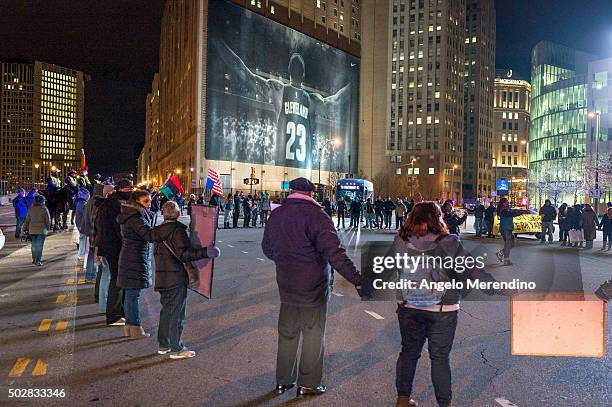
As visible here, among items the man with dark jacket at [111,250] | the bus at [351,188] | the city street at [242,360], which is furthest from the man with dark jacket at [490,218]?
the bus at [351,188]

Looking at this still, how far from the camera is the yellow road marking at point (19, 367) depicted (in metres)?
5.57

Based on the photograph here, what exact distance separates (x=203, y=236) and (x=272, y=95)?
81.7 meters

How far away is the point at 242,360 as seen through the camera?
612 cm

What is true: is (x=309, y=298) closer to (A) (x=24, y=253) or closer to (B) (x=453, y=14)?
(A) (x=24, y=253)

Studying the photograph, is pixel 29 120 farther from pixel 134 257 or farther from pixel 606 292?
pixel 606 292

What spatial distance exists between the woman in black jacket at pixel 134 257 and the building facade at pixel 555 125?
72652mm

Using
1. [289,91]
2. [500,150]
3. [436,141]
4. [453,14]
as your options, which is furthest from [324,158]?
[500,150]

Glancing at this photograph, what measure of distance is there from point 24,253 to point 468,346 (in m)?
13.9

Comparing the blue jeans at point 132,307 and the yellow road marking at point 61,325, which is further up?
the blue jeans at point 132,307

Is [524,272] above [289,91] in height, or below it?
below

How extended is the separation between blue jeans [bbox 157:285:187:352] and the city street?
0.20 metres

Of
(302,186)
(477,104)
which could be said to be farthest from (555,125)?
(302,186)

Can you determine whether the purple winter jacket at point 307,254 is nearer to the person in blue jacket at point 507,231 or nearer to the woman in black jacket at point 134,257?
the woman in black jacket at point 134,257

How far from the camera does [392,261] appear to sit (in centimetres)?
474
